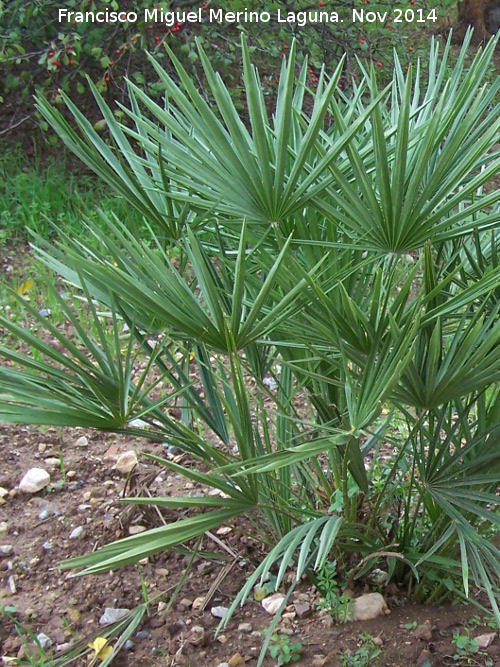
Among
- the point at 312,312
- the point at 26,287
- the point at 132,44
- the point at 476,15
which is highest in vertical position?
the point at 476,15

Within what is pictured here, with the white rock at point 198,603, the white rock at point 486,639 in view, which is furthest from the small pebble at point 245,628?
the white rock at point 486,639

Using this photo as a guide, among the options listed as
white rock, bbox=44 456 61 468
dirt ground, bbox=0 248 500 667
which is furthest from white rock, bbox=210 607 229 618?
white rock, bbox=44 456 61 468

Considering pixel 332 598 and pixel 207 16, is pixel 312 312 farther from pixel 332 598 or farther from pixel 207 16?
pixel 207 16

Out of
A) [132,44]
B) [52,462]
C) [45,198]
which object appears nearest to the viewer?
[52,462]

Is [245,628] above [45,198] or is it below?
below

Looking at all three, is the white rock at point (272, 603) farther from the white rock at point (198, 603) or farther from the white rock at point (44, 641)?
the white rock at point (44, 641)

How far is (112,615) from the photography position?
73.0 inches

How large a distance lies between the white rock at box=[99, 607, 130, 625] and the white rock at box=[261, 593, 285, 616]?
33cm

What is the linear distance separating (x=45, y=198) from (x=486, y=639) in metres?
3.18

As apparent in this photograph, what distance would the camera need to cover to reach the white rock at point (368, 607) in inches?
68.9

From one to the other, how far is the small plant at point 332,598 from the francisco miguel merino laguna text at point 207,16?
3251mm

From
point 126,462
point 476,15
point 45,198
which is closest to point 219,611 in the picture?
point 126,462

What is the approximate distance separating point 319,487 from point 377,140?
2.83ft

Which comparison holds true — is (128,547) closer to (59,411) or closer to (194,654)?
(59,411)
